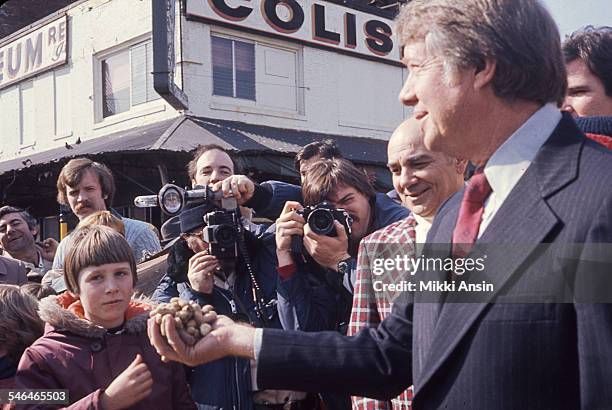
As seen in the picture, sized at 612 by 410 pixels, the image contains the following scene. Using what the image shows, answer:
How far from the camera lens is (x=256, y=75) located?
8.60 m

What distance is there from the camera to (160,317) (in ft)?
3.69

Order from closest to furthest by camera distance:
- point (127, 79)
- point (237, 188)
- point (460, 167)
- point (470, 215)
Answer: point (470, 215) < point (460, 167) < point (237, 188) < point (127, 79)

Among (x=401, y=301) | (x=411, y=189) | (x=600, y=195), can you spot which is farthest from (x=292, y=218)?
(x=600, y=195)

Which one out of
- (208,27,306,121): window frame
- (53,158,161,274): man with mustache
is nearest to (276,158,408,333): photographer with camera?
(53,158,161,274): man with mustache

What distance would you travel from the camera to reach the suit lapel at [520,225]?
3.05 feet

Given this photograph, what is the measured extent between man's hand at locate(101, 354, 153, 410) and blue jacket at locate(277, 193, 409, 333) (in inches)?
16.0

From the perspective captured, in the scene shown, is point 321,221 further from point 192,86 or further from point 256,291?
point 192,86

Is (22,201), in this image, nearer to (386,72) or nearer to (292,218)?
(386,72)

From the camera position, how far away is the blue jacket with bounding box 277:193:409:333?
1840 mm

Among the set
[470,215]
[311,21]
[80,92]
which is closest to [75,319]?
[470,215]

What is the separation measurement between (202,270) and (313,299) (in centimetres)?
34

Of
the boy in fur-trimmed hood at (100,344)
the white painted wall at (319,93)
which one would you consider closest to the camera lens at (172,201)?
the boy in fur-trimmed hood at (100,344)

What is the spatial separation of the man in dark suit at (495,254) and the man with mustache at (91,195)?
178 cm

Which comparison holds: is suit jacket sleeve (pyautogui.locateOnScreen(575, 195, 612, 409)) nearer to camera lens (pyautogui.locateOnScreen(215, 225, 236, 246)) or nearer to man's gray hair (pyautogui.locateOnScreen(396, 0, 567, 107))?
man's gray hair (pyautogui.locateOnScreen(396, 0, 567, 107))
